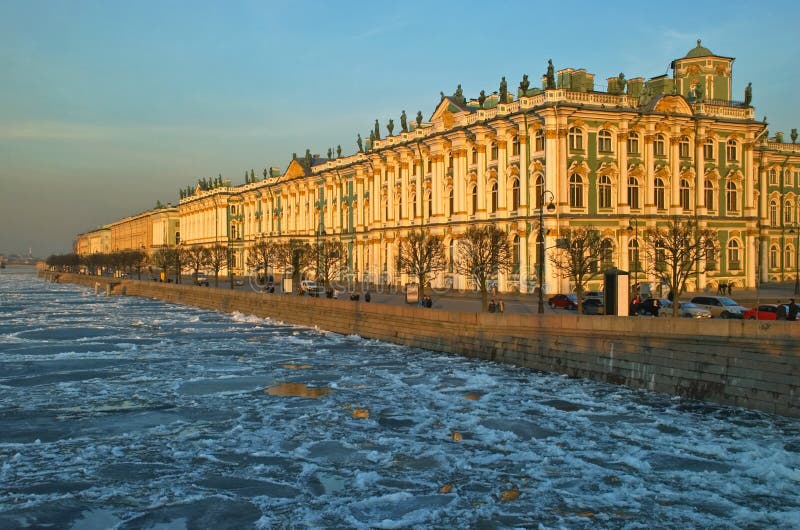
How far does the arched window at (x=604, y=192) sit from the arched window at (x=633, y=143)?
2.73 metres

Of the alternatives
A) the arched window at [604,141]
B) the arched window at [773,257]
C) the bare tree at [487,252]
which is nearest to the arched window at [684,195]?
the arched window at [604,141]

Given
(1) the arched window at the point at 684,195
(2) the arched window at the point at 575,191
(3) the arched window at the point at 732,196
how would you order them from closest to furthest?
(2) the arched window at the point at 575,191 → (1) the arched window at the point at 684,195 → (3) the arched window at the point at 732,196

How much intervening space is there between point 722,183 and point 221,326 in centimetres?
3820

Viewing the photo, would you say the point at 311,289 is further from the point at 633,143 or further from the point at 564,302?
the point at 633,143

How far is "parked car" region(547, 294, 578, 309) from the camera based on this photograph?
45.5m

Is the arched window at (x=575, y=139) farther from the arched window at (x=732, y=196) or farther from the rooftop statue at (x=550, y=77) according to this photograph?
the arched window at (x=732, y=196)

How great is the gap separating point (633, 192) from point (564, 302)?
537 inches

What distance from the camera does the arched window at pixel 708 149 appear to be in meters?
58.2

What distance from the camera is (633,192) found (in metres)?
55.2

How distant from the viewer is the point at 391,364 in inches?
1326

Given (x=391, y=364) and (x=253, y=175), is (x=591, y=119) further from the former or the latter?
(x=253, y=175)

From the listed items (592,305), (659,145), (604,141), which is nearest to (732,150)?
(659,145)

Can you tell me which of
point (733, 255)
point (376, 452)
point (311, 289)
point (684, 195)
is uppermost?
point (684, 195)

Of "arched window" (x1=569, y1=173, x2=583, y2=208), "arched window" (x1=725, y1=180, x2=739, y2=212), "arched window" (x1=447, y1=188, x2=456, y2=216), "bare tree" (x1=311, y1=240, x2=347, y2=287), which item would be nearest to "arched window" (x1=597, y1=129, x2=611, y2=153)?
"arched window" (x1=569, y1=173, x2=583, y2=208)
